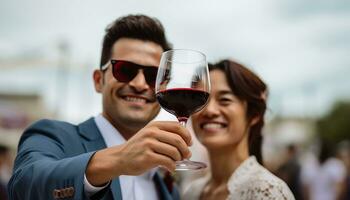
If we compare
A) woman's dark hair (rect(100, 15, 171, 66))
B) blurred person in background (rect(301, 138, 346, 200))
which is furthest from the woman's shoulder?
blurred person in background (rect(301, 138, 346, 200))

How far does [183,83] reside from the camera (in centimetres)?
212

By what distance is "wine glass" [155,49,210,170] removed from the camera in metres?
2.10

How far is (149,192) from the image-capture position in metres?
3.13

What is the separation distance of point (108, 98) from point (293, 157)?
285 inches

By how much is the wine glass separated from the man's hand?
29 centimetres

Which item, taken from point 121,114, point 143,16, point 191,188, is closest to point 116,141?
point 121,114

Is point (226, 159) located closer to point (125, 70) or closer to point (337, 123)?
point (125, 70)

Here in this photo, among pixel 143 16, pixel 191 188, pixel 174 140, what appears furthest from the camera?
pixel 191 188

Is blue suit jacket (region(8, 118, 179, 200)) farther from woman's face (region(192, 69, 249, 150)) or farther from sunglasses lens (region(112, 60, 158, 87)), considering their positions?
woman's face (region(192, 69, 249, 150))

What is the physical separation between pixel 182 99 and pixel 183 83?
0.08 m

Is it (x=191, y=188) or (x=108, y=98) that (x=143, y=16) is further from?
(x=191, y=188)

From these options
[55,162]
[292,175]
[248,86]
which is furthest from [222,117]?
[292,175]

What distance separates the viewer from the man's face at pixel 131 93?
2984 mm

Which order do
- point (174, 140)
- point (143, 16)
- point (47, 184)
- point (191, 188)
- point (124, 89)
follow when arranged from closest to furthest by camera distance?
1. point (174, 140)
2. point (47, 184)
3. point (124, 89)
4. point (143, 16)
5. point (191, 188)
